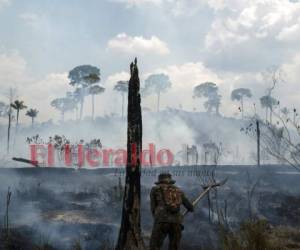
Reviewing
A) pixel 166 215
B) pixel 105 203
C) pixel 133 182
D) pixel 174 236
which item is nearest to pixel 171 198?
pixel 166 215

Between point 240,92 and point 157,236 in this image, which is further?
point 240,92

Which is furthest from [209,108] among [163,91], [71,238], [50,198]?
[71,238]

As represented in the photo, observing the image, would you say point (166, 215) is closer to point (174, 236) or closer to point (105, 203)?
point (174, 236)

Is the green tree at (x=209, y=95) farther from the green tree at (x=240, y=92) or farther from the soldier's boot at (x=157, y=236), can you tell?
the soldier's boot at (x=157, y=236)

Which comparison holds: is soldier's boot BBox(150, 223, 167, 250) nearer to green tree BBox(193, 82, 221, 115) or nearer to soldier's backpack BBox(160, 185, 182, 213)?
soldier's backpack BBox(160, 185, 182, 213)

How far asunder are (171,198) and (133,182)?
215cm

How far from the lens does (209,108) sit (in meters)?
106

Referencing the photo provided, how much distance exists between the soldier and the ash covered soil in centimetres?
263

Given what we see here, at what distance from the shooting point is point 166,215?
789 cm

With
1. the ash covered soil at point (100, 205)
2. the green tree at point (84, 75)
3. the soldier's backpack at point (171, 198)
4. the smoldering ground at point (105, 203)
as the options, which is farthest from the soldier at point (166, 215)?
the green tree at point (84, 75)

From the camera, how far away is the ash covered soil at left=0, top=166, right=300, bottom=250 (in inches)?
641

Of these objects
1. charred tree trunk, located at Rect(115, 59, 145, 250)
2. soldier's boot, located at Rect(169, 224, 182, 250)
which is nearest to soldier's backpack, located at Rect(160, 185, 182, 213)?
soldier's boot, located at Rect(169, 224, 182, 250)

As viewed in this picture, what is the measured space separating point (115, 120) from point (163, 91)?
62.9ft

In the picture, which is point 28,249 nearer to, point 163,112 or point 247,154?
point 247,154
